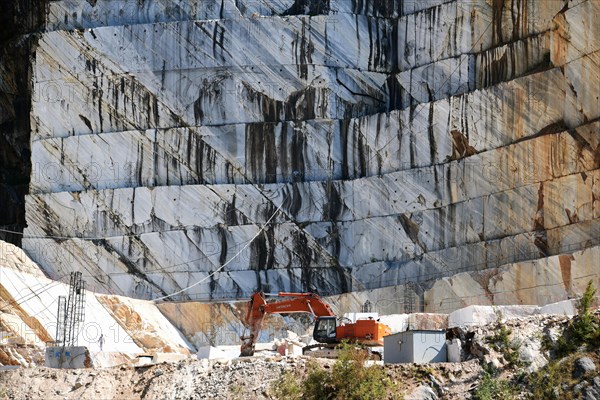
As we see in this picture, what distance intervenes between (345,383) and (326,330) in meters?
5.57

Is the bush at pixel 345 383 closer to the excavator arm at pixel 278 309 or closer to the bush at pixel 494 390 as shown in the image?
the bush at pixel 494 390

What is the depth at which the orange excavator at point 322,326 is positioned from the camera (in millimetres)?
34250

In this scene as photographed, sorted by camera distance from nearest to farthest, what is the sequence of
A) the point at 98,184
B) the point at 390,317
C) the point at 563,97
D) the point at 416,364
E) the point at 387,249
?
1. the point at 416,364
2. the point at 390,317
3. the point at 563,97
4. the point at 387,249
5. the point at 98,184

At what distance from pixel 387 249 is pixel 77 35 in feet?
44.6

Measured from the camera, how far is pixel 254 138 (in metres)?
49.7

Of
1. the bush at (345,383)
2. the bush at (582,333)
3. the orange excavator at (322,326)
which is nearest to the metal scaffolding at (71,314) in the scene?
the orange excavator at (322,326)

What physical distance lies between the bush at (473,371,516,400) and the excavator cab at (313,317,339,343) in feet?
20.2

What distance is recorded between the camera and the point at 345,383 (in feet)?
96.7

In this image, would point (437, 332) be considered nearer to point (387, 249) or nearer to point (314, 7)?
point (387, 249)

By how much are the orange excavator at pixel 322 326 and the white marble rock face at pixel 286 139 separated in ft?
28.8

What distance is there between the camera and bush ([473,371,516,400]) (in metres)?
28.7

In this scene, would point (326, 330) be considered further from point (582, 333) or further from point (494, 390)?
point (582, 333)

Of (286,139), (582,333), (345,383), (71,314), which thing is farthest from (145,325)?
(582,333)

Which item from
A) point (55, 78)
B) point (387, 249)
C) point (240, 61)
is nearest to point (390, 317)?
point (387, 249)
